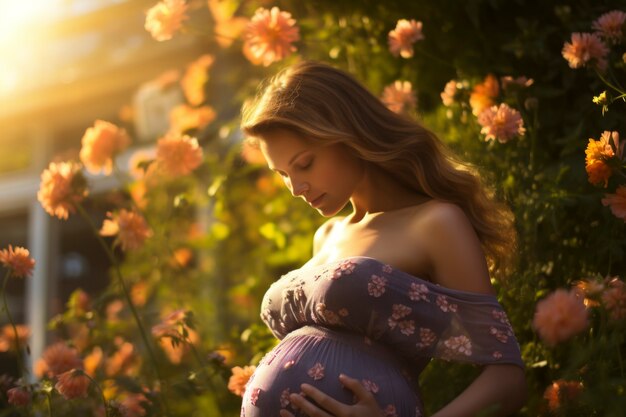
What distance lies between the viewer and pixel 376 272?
6.20ft

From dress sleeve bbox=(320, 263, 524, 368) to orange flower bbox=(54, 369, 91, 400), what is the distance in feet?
2.77

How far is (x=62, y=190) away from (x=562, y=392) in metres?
1.72

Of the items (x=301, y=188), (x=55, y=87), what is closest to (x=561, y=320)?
(x=301, y=188)

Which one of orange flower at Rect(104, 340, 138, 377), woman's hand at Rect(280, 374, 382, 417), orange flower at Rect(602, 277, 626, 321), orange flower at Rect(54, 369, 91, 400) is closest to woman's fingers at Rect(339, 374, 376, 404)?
woman's hand at Rect(280, 374, 382, 417)

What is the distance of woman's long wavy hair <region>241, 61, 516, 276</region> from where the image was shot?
2061 mm

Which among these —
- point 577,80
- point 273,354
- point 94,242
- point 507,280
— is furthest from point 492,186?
point 94,242

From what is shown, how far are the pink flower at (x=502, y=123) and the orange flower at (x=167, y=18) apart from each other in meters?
1.14

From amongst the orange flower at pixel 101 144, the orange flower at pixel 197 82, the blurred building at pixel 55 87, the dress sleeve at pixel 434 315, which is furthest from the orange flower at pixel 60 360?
the blurred building at pixel 55 87

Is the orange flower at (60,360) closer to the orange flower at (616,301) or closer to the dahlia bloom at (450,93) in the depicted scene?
the dahlia bloom at (450,93)

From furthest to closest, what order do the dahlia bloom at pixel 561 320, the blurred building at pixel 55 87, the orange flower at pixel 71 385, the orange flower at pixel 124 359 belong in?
the blurred building at pixel 55 87 → the orange flower at pixel 124 359 → the orange flower at pixel 71 385 → the dahlia bloom at pixel 561 320

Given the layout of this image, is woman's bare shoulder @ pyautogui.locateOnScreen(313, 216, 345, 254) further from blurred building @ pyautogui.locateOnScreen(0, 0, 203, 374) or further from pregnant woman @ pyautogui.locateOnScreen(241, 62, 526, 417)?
blurred building @ pyautogui.locateOnScreen(0, 0, 203, 374)

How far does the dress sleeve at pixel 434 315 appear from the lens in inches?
73.9

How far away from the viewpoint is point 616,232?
222cm

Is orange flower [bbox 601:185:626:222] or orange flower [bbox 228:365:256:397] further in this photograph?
orange flower [bbox 228:365:256:397]
